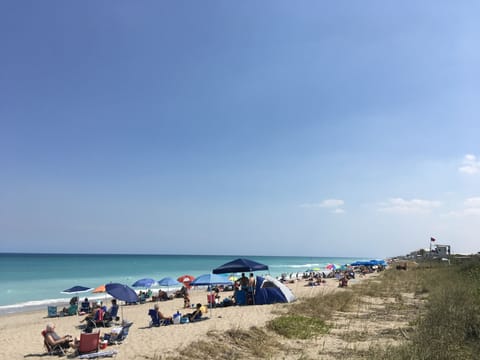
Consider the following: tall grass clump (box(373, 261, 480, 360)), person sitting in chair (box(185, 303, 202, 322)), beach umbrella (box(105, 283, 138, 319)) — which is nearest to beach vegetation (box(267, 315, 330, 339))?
tall grass clump (box(373, 261, 480, 360))

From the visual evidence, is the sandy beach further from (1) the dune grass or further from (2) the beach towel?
(1) the dune grass

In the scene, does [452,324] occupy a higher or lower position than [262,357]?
higher

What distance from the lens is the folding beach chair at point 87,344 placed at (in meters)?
8.69

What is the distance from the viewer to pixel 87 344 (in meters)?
8.74

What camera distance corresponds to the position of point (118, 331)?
9703mm

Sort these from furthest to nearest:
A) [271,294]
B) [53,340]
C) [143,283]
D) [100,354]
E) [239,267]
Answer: [143,283] → [271,294] → [239,267] → [53,340] → [100,354]

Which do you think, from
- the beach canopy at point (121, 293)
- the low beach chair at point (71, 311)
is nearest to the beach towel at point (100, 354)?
the beach canopy at point (121, 293)

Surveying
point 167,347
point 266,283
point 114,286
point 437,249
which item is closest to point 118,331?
point 167,347

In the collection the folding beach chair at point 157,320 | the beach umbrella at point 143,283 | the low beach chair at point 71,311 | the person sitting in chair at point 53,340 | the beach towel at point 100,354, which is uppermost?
the person sitting in chair at point 53,340

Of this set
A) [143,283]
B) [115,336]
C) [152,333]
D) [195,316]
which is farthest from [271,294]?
[143,283]

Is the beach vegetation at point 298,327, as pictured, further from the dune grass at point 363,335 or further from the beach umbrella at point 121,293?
the beach umbrella at point 121,293

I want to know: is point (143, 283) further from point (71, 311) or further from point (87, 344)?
point (87, 344)

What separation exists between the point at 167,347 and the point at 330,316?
5658mm

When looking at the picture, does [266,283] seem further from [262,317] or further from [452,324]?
[452,324]
